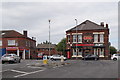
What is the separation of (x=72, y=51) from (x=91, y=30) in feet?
23.4

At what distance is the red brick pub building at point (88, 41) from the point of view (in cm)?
5678

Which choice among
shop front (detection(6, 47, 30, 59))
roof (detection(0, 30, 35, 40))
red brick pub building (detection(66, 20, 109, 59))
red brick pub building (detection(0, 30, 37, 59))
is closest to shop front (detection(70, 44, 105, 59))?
red brick pub building (detection(66, 20, 109, 59))

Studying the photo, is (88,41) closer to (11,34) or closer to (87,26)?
(87,26)

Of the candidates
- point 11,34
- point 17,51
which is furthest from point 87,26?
point 11,34

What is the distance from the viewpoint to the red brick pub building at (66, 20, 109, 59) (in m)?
56.8

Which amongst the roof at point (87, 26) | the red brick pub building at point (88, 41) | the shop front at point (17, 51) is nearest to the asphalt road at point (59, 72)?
the red brick pub building at point (88, 41)

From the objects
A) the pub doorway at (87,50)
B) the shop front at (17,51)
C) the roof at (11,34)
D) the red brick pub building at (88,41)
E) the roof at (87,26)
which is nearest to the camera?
the red brick pub building at (88,41)

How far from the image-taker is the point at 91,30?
190ft

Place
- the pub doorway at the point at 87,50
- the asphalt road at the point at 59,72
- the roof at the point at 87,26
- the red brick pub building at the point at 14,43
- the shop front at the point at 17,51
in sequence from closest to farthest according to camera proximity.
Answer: the asphalt road at the point at 59,72 < the pub doorway at the point at 87,50 < the roof at the point at 87,26 < the shop front at the point at 17,51 < the red brick pub building at the point at 14,43

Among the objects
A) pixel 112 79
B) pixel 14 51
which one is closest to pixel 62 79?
pixel 112 79

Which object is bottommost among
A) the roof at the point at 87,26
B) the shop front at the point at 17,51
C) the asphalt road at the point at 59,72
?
the asphalt road at the point at 59,72

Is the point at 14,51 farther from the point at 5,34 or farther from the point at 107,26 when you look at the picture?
the point at 107,26

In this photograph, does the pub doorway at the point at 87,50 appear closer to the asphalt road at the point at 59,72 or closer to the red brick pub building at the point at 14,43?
the red brick pub building at the point at 14,43

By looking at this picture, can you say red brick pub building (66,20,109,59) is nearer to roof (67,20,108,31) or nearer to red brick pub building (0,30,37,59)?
roof (67,20,108,31)
